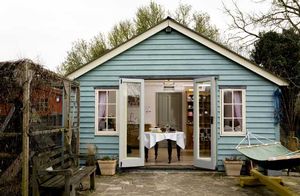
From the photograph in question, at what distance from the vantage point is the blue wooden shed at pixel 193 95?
8.59 m

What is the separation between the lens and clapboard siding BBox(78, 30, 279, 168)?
8664 millimetres

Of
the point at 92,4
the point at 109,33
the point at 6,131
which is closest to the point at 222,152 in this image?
the point at 6,131

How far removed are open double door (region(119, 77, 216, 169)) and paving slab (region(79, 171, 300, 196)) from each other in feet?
1.16

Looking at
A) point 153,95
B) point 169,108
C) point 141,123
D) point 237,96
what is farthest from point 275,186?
point 153,95

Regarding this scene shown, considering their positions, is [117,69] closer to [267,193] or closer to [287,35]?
[267,193]

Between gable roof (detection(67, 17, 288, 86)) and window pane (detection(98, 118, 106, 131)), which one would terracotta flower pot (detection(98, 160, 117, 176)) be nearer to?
window pane (detection(98, 118, 106, 131))

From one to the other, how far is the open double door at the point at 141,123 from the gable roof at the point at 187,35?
0.83 meters

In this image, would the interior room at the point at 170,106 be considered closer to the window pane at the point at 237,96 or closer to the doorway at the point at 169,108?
the doorway at the point at 169,108

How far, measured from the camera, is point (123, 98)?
8570 millimetres

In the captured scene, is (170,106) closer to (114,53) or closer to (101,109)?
(101,109)

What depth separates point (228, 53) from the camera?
8656 mm

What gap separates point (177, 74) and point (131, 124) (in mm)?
1802

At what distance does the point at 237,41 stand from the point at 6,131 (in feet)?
43.2

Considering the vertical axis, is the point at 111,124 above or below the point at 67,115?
below
